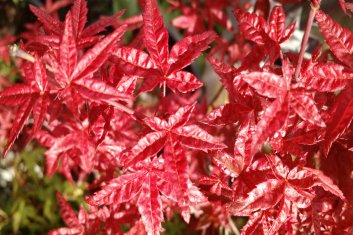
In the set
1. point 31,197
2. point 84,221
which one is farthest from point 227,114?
point 31,197

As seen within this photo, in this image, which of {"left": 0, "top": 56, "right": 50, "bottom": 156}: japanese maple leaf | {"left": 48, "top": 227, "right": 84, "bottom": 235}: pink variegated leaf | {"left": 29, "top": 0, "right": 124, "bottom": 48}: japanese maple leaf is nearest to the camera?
{"left": 0, "top": 56, "right": 50, "bottom": 156}: japanese maple leaf

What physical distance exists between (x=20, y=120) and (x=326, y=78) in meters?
0.55

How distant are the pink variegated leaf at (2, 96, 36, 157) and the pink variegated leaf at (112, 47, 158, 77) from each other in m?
0.18

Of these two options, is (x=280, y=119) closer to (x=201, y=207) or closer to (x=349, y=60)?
(x=349, y=60)

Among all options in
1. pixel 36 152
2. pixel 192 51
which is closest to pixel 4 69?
pixel 36 152

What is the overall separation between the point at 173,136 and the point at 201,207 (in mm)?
646

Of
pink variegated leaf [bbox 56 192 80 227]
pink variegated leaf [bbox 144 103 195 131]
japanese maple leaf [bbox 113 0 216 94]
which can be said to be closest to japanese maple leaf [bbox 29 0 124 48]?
japanese maple leaf [bbox 113 0 216 94]

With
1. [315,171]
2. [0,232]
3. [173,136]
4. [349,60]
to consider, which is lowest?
[0,232]

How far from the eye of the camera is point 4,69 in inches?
88.2

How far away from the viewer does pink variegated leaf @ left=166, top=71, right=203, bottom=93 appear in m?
0.82

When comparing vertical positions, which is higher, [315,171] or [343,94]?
[343,94]

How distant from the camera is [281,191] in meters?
0.78

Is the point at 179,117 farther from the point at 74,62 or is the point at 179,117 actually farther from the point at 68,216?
the point at 68,216

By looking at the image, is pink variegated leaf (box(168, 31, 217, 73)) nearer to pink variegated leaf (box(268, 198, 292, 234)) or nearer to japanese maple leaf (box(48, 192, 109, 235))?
pink variegated leaf (box(268, 198, 292, 234))
